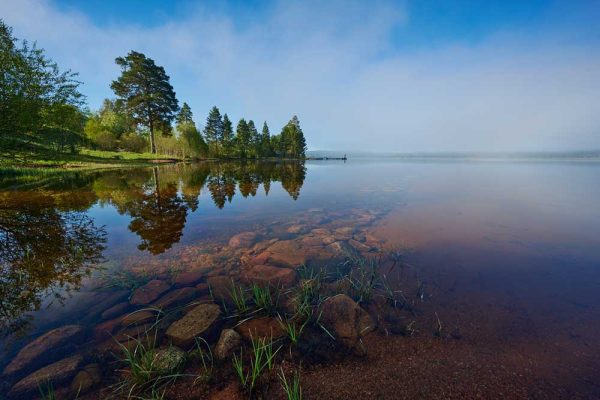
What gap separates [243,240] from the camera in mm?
8359

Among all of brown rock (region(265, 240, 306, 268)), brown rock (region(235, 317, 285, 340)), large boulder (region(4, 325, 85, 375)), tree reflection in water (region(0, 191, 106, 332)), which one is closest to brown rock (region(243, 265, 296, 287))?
brown rock (region(265, 240, 306, 268))

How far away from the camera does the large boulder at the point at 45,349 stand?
129 inches

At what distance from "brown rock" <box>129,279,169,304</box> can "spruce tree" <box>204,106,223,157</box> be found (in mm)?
75025

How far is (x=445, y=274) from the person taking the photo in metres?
6.08

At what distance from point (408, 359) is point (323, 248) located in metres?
4.28

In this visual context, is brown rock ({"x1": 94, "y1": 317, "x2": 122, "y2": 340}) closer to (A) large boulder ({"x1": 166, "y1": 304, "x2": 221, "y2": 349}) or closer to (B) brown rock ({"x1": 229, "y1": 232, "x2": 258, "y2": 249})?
(A) large boulder ({"x1": 166, "y1": 304, "x2": 221, "y2": 349})

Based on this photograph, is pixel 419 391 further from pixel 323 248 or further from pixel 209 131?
pixel 209 131

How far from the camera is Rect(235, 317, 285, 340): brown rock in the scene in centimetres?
385

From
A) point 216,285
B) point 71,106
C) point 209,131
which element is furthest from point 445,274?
point 209,131

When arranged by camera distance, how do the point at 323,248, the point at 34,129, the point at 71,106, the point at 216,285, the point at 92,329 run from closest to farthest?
the point at 92,329 < the point at 216,285 < the point at 323,248 < the point at 34,129 < the point at 71,106

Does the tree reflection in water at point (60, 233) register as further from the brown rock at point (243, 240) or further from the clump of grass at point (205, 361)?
the clump of grass at point (205, 361)

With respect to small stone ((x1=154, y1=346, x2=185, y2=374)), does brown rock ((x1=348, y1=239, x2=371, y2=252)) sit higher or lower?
lower

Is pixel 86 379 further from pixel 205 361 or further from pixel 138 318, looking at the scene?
pixel 205 361

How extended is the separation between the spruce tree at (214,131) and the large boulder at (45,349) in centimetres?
7628
